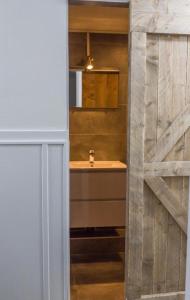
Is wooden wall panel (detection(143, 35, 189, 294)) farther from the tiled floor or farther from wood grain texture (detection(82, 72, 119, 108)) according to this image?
wood grain texture (detection(82, 72, 119, 108))

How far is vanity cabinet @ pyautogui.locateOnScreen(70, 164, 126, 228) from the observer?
3357 millimetres

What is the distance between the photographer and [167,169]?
7.42 feet

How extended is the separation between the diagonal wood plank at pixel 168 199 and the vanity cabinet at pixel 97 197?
1123 millimetres

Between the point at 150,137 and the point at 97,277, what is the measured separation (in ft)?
4.92

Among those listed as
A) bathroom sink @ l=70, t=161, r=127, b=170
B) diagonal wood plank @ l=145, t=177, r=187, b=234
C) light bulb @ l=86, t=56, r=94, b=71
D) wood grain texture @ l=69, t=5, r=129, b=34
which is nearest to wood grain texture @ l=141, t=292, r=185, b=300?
diagonal wood plank @ l=145, t=177, r=187, b=234

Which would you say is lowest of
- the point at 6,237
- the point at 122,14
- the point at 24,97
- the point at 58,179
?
the point at 6,237

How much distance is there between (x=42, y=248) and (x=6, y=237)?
0.27m

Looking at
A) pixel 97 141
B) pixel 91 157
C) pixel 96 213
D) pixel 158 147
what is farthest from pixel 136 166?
pixel 97 141

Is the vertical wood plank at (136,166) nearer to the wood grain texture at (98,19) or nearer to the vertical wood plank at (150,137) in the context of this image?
the vertical wood plank at (150,137)

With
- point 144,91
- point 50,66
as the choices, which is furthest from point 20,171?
point 144,91

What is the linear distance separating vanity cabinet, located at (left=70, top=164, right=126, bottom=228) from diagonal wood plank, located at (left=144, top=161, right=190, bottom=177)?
3.76ft

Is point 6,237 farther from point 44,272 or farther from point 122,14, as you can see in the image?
point 122,14

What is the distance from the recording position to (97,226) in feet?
11.4

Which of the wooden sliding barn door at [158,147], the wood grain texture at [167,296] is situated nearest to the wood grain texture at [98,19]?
the wooden sliding barn door at [158,147]
